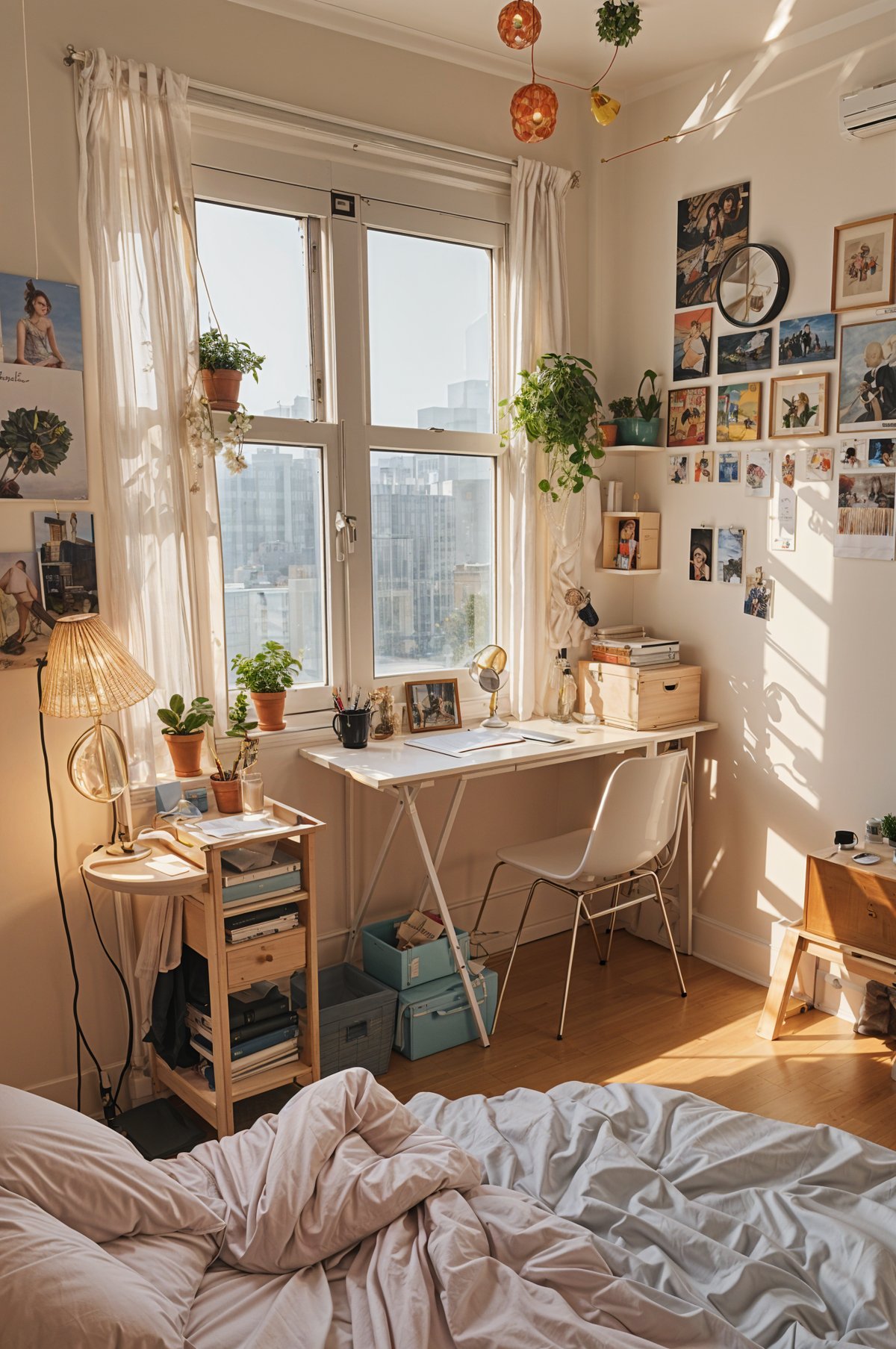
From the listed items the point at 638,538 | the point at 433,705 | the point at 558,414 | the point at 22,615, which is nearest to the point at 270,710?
the point at 433,705

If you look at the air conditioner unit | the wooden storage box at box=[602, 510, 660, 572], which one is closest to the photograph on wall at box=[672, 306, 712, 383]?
the wooden storage box at box=[602, 510, 660, 572]

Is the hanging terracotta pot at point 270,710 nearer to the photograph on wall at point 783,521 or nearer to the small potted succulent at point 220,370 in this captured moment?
the small potted succulent at point 220,370

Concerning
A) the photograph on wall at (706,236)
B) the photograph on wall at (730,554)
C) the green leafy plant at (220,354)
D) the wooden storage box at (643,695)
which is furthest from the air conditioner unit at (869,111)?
the green leafy plant at (220,354)

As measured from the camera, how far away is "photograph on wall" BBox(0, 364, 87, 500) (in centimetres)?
259

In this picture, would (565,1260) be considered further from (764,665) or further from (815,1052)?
(764,665)

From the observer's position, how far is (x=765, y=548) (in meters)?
3.50

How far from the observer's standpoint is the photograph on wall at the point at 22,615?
2621 mm

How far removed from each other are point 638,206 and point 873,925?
2.61m

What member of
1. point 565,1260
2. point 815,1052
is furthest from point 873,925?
point 565,1260

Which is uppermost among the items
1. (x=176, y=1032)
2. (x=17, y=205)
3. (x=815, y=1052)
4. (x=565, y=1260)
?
(x=17, y=205)

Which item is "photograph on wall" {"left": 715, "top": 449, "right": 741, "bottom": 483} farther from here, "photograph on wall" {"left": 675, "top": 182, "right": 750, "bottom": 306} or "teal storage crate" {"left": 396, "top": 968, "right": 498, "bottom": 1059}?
"teal storage crate" {"left": 396, "top": 968, "right": 498, "bottom": 1059}

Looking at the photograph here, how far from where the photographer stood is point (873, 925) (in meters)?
3.03

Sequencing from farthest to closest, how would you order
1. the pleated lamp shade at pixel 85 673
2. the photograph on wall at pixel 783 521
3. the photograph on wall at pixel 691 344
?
the photograph on wall at pixel 691 344, the photograph on wall at pixel 783 521, the pleated lamp shade at pixel 85 673

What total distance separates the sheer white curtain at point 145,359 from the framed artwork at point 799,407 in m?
1.80
